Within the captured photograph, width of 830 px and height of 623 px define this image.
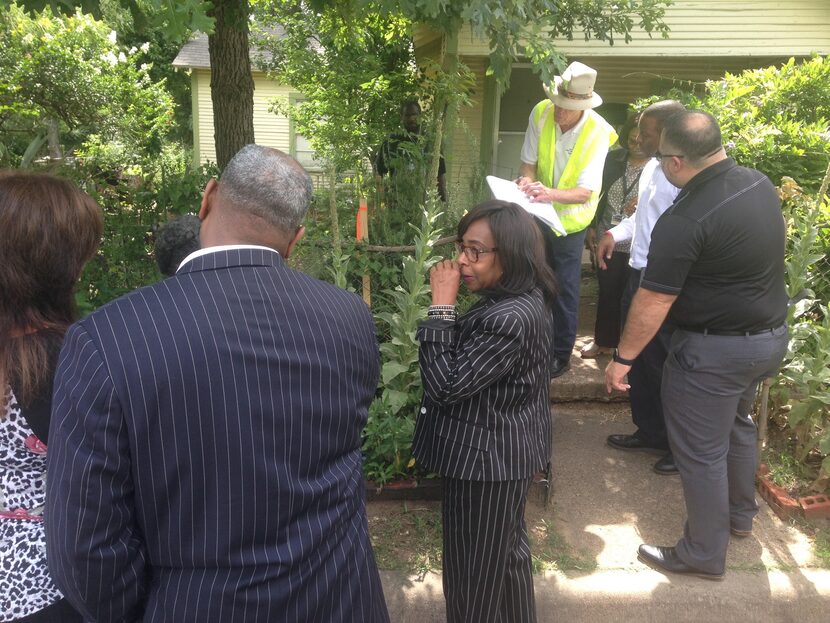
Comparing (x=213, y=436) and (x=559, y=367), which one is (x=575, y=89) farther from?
(x=213, y=436)

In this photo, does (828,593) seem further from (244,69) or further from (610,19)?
(610,19)

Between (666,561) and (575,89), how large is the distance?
2600mm

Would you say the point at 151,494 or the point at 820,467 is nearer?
the point at 151,494

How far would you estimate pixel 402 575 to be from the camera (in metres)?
3.02

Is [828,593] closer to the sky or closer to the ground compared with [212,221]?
closer to the ground

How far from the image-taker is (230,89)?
17.3 ft

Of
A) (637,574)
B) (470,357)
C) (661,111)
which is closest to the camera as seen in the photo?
(470,357)

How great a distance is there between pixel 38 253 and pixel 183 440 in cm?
67

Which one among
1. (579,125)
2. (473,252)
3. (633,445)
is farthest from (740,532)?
(579,125)

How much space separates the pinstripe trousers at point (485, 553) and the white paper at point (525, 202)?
143 centimetres

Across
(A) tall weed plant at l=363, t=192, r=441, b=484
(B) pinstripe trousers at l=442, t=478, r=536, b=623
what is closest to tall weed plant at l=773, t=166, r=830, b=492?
(B) pinstripe trousers at l=442, t=478, r=536, b=623

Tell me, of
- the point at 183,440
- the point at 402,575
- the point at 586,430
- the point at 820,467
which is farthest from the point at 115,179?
the point at 820,467

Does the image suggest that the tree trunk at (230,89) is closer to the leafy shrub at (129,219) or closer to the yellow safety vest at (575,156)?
the leafy shrub at (129,219)

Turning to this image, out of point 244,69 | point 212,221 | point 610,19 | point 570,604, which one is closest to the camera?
point 212,221
